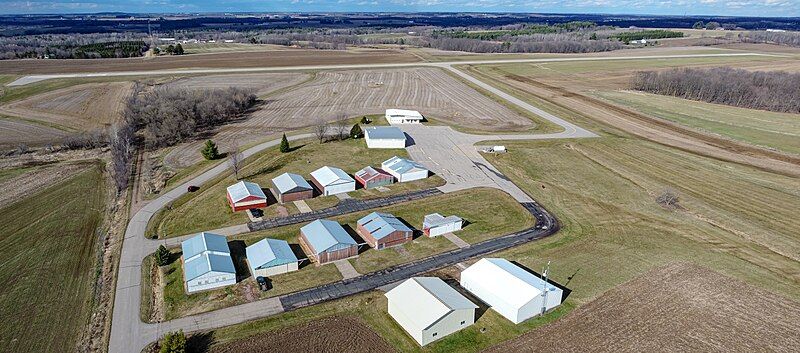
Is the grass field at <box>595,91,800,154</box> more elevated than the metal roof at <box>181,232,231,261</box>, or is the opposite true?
the grass field at <box>595,91,800,154</box>

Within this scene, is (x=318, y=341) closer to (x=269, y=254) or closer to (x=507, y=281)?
(x=269, y=254)

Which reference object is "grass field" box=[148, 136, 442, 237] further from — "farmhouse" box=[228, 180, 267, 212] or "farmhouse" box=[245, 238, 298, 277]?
"farmhouse" box=[245, 238, 298, 277]

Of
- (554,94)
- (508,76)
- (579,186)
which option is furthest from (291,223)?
(508,76)

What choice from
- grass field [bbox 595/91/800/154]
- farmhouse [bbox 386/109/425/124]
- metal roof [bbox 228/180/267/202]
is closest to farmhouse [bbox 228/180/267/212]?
metal roof [bbox 228/180/267/202]

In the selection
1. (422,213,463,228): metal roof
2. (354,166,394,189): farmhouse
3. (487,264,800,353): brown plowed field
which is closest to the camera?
(487,264,800,353): brown plowed field

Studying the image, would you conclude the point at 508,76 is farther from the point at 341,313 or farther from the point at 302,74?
the point at 341,313

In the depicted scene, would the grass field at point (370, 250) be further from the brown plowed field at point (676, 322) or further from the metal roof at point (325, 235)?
the brown plowed field at point (676, 322)
